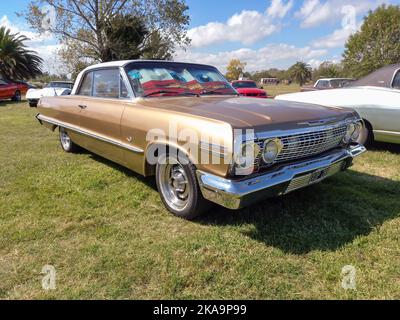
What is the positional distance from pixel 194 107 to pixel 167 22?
791 inches

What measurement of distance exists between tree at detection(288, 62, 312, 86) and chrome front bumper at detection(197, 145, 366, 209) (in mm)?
69183

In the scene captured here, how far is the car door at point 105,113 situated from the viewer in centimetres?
376

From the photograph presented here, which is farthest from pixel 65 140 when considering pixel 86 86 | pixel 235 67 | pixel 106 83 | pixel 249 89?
pixel 235 67

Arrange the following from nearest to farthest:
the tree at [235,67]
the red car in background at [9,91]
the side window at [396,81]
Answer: the side window at [396,81], the red car in background at [9,91], the tree at [235,67]

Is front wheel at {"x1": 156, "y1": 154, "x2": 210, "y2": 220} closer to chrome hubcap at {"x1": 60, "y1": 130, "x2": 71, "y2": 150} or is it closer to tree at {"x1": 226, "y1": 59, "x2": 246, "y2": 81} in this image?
chrome hubcap at {"x1": 60, "y1": 130, "x2": 71, "y2": 150}

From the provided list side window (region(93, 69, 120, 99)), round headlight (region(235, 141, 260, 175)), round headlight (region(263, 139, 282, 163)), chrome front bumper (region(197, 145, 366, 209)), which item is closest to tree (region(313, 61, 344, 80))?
side window (region(93, 69, 120, 99))

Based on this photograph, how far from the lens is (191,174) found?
283 cm

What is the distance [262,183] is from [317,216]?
3.27 ft

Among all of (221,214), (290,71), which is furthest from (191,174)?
(290,71)

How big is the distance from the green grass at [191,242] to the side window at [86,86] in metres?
1.30

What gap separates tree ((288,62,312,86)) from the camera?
223 feet

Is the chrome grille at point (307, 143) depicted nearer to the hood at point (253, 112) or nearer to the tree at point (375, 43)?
the hood at point (253, 112)

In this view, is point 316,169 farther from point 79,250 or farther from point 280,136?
point 79,250

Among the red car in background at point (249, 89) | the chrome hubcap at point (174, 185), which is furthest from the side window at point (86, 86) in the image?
the red car in background at point (249, 89)
